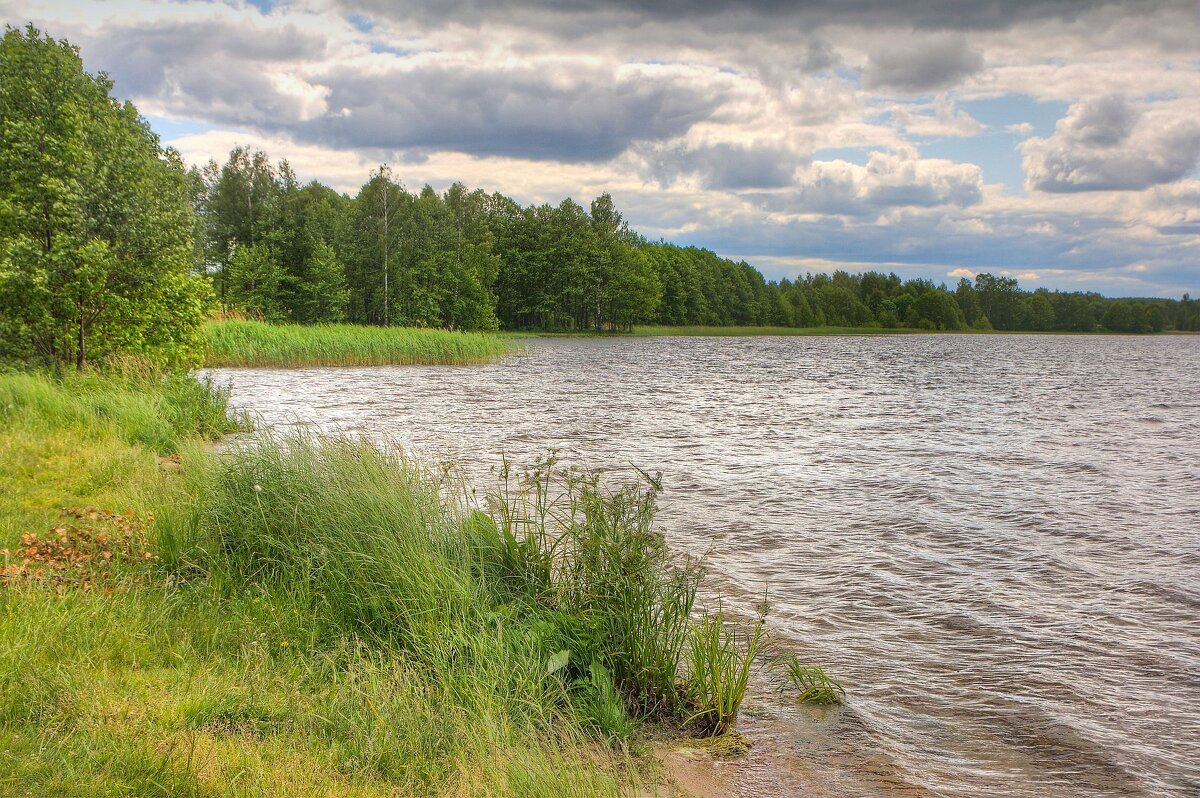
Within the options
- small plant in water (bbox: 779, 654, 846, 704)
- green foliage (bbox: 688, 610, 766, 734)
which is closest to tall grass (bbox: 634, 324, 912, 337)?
small plant in water (bbox: 779, 654, 846, 704)

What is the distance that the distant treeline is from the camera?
76000mm

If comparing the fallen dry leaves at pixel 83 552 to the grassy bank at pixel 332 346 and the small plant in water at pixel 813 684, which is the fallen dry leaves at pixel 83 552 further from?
the grassy bank at pixel 332 346

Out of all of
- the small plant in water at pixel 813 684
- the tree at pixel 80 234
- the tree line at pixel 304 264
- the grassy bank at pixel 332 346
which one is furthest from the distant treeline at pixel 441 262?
the small plant in water at pixel 813 684

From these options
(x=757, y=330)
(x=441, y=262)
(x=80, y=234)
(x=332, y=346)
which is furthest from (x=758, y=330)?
(x=80, y=234)

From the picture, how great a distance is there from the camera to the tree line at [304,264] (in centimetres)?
1759

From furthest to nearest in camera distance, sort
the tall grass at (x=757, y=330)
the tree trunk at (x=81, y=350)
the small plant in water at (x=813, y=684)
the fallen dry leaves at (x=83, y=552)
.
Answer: the tall grass at (x=757, y=330)
the tree trunk at (x=81, y=350)
the small plant in water at (x=813, y=684)
the fallen dry leaves at (x=83, y=552)

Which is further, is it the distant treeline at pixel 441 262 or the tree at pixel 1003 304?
the tree at pixel 1003 304

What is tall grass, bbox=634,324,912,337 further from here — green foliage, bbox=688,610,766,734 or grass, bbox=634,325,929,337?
green foliage, bbox=688,610,766,734

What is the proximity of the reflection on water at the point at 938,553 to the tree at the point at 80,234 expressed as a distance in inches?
170

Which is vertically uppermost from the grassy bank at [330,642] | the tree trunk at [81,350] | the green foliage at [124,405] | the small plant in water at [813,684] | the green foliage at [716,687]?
the tree trunk at [81,350]

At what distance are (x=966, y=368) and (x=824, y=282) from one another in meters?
128

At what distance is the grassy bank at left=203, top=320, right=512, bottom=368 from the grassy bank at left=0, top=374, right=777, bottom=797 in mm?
31787

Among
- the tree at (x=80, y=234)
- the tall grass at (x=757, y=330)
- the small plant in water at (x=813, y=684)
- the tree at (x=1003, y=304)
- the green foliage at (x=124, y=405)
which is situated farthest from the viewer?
the tree at (x=1003, y=304)

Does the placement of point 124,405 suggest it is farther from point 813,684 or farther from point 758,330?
point 758,330
